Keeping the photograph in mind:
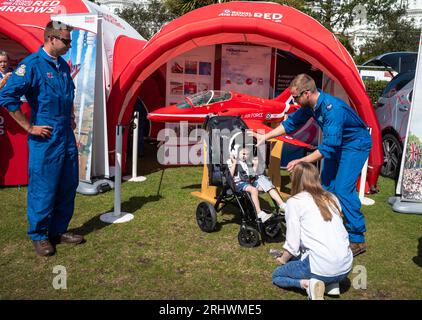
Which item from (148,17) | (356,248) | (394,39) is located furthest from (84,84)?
(394,39)

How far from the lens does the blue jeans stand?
3102 mm

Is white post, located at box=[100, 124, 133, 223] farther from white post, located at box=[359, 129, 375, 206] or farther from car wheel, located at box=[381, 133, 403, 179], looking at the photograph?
car wheel, located at box=[381, 133, 403, 179]

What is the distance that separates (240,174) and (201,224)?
2.63ft

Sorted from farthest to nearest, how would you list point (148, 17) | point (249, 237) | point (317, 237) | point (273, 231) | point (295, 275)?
point (148, 17) → point (273, 231) → point (249, 237) → point (295, 275) → point (317, 237)

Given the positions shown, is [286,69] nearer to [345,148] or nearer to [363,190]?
[363,190]

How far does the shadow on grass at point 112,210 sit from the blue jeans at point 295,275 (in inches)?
94.7

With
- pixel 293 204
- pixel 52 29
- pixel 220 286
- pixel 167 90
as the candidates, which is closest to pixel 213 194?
pixel 220 286

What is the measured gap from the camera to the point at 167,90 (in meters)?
8.91

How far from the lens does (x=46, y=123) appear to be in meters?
3.77

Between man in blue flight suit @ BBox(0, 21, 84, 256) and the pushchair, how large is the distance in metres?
1.65

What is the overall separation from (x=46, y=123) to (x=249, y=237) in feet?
8.07

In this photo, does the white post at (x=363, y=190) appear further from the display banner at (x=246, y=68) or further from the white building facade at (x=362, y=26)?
the white building facade at (x=362, y=26)

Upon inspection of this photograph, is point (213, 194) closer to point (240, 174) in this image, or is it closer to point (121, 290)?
point (240, 174)

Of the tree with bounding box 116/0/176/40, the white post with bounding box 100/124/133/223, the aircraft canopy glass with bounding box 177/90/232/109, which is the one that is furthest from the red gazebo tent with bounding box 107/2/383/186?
the tree with bounding box 116/0/176/40
